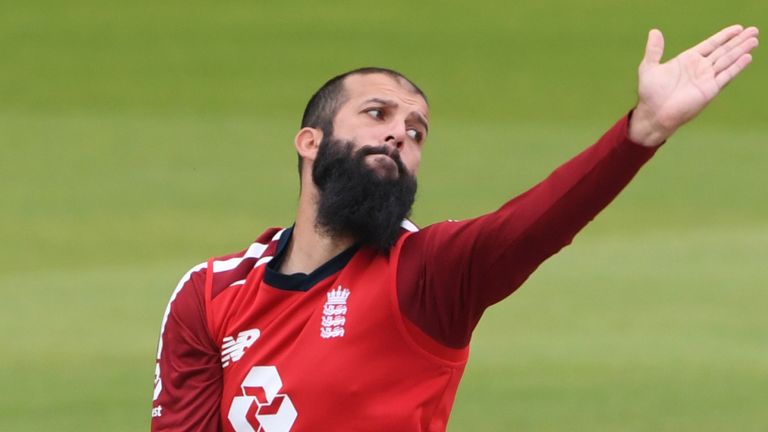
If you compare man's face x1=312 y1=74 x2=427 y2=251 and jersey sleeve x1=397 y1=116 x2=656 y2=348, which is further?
man's face x1=312 y1=74 x2=427 y2=251

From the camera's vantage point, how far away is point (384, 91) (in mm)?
4066

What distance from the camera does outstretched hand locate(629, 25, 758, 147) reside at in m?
Result: 3.25

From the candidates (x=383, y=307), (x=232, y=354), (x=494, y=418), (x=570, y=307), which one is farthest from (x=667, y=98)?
(x=570, y=307)

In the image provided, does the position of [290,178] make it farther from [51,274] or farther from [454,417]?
[454,417]

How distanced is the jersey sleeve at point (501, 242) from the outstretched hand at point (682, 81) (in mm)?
46

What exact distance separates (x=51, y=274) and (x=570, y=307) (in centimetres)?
267

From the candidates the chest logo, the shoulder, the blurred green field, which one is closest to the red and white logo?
the chest logo

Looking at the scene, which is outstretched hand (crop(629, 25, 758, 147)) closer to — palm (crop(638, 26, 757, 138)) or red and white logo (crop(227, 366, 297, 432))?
palm (crop(638, 26, 757, 138))

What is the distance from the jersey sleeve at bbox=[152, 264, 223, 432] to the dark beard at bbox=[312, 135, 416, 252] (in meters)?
0.40

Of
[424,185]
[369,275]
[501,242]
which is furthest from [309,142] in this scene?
[424,185]

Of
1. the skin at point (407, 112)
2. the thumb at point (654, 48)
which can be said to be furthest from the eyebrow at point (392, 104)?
the thumb at point (654, 48)

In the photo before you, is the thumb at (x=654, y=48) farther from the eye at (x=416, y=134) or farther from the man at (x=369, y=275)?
the eye at (x=416, y=134)

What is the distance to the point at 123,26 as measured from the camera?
1034cm

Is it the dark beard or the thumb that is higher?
the thumb
